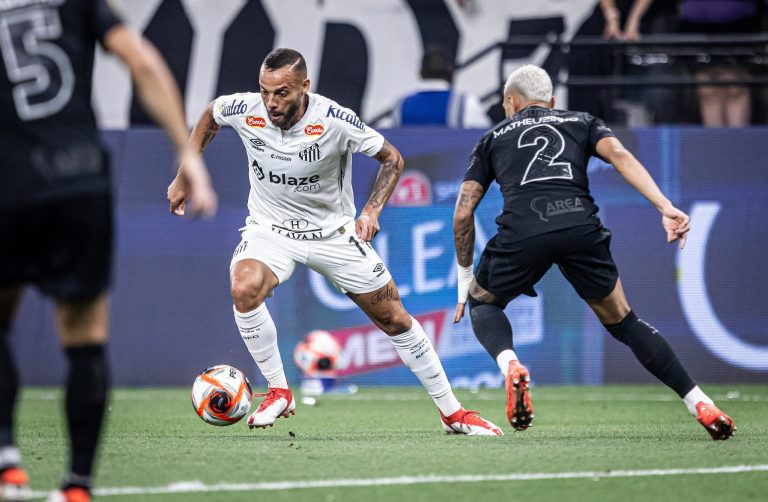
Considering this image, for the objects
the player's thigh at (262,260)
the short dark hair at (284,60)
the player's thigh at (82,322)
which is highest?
the short dark hair at (284,60)

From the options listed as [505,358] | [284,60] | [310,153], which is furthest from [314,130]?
[505,358]

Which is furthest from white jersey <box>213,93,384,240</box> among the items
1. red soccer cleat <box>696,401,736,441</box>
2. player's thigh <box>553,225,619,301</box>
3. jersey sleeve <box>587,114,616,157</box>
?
red soccer cleat <box>696,401,736,441</box>

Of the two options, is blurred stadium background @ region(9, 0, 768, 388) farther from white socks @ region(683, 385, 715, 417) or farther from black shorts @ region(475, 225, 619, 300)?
white socks @ region(683, 385, 715, 417)

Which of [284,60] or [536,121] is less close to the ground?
[284,60]

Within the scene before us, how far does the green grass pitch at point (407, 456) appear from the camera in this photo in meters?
4.56

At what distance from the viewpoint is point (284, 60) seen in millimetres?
7059

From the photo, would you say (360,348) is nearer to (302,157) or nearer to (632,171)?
(302,157)

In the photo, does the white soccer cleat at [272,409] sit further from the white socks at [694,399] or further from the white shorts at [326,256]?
the white socks at [694,399]

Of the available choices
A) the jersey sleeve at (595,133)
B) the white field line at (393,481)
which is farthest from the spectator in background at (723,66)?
the white field line at (393,481)

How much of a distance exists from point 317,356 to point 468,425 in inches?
136

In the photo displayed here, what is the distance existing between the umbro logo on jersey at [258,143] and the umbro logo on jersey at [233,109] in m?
0.18

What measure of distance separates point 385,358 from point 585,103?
10.5ft

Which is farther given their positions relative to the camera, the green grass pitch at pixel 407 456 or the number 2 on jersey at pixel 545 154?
the number 2 on jersey at pixel 545 154

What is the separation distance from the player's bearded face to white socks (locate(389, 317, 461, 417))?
1.39 metres
